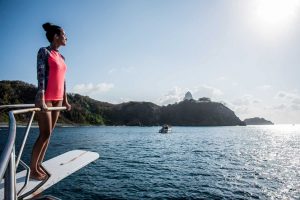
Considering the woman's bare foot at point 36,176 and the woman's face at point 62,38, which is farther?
the woman's face at point 62,38

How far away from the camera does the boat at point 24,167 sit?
2.34 m

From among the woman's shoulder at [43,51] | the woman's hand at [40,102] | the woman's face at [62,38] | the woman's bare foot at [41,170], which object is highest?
the woman's face at [62,38]

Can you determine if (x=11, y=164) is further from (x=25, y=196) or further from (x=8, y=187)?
(x=25, y=196)

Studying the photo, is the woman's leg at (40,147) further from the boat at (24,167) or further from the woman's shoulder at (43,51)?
the woman's shoulder at (43,51)

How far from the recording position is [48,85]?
192 inches

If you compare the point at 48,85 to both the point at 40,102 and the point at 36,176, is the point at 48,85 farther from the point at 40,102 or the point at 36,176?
the point at 36,176

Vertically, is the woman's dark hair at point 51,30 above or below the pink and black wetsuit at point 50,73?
above

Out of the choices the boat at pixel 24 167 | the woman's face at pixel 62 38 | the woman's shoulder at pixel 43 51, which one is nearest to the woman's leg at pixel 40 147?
the boat at pixel 24 167

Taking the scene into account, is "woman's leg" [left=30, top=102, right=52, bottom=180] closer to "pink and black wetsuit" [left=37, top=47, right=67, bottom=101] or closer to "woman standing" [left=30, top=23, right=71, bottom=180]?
"woman standing" [left=30, top=23, right=71, bottom=180]

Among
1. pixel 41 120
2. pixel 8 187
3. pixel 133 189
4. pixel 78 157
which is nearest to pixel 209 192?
pixel 133 189

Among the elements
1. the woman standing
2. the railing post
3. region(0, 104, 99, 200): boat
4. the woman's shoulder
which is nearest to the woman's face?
the woman standing

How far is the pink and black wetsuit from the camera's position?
4.74 meters

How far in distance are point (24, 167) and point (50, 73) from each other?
1.87 meters

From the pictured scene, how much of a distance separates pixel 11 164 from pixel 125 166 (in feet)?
116
